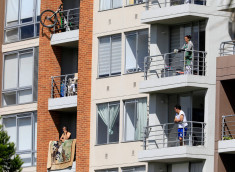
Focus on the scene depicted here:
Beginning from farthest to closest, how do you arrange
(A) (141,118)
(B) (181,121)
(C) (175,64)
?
(A) (141,118) → (C) (175,64) → (B) (181,121)

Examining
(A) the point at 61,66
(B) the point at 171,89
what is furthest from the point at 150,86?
(A) the point at 61,66

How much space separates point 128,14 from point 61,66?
5.19 meters

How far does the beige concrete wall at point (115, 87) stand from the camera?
30.1 meters

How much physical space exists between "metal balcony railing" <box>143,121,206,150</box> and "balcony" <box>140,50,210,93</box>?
124 cm

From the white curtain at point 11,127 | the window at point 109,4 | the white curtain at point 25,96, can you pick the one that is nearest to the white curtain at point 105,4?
the window at point 109,4

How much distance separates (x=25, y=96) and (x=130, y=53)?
21.3 feet

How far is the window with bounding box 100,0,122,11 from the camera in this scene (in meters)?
31.8

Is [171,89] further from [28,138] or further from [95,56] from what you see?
[28,138]

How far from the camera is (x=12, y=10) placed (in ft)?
120

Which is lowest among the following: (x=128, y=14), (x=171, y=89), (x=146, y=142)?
(x=146, y=142)

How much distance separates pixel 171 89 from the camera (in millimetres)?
27406

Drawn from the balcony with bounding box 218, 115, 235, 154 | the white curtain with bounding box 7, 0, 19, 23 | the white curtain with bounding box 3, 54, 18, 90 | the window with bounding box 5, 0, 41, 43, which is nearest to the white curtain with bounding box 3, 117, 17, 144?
the white curtain with bounding box 3, 54, 18, 90

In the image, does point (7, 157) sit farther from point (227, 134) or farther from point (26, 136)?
point (227, 134)

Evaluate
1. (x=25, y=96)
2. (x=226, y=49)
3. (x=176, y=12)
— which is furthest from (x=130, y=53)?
(x=25, y=96)
